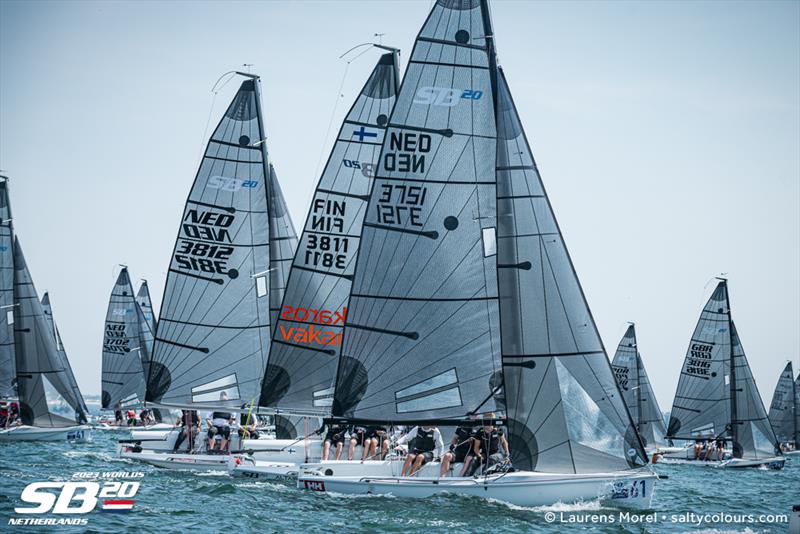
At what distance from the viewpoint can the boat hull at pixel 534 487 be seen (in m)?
19.3

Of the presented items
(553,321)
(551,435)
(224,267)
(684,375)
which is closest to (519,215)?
(553,321)

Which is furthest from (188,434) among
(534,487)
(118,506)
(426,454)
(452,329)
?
(534,487)

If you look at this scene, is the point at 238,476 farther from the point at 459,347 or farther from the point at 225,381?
the point at 459,347

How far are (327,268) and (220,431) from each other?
5.57 m

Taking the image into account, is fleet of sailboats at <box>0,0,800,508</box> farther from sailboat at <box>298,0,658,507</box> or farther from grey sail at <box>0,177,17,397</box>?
grey sail at <box>0,177,17,397</box>

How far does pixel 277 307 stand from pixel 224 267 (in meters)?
2.70

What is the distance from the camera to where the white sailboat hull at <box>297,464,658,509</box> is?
19312 mm

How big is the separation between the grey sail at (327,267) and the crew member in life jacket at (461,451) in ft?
26.8

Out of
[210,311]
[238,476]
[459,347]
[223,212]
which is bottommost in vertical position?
[238,476]

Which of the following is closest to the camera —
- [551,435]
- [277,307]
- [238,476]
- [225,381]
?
[551,435]

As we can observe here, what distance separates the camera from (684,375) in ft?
174

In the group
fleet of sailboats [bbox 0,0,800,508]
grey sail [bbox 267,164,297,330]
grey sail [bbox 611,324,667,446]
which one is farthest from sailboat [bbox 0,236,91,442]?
grey sail [bbox 611,324,667,446]

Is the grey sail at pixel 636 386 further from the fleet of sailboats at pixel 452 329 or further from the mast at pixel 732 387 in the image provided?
the fleet of sailboats at pixel 452 329

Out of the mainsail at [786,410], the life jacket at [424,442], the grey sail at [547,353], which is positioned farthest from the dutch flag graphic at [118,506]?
the mainsail at [786,410]
